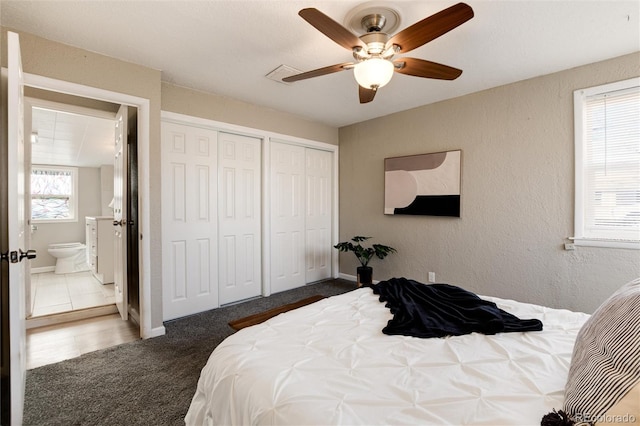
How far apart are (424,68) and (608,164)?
1951mm

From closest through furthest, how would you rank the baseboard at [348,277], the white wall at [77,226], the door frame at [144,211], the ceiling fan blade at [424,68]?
the ceiling fan blade at [424,68], the door frame at [144,211], the baseboard at [348,277], the white wall at [77,226]

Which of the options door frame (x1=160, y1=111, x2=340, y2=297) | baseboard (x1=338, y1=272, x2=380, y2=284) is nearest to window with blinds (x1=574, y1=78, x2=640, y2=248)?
baseboard (x1=338, y1=272, x2=380, y2=284)

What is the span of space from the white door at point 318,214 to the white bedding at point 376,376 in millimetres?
2822

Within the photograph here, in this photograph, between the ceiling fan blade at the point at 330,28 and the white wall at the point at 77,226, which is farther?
the white wall at the point at 77,226

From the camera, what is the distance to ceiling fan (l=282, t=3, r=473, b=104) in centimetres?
144

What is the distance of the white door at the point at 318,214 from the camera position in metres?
4.33

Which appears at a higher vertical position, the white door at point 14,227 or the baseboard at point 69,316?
the white door at point 14,227

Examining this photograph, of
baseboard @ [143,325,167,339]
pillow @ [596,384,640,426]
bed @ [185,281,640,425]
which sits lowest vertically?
baseboard @ [143,325,167,339]

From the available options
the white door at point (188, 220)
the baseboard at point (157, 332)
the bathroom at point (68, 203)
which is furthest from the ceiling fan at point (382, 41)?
the bathroom at point (68, 203)

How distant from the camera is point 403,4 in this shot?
68.6 inches

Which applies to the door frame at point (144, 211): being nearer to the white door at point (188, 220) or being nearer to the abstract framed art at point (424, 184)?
→ the white door at point (188, 220)

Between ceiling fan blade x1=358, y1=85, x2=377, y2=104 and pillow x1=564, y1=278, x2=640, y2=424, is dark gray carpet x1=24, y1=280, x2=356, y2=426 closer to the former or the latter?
pillow x1=564, y1=278, x2=640, y2=424

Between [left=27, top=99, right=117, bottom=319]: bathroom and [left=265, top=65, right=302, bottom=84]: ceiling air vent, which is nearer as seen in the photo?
[left=265, top=65, right=302, bottom=84]: ceiling air vent

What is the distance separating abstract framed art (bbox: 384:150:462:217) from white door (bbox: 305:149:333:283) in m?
0.98
